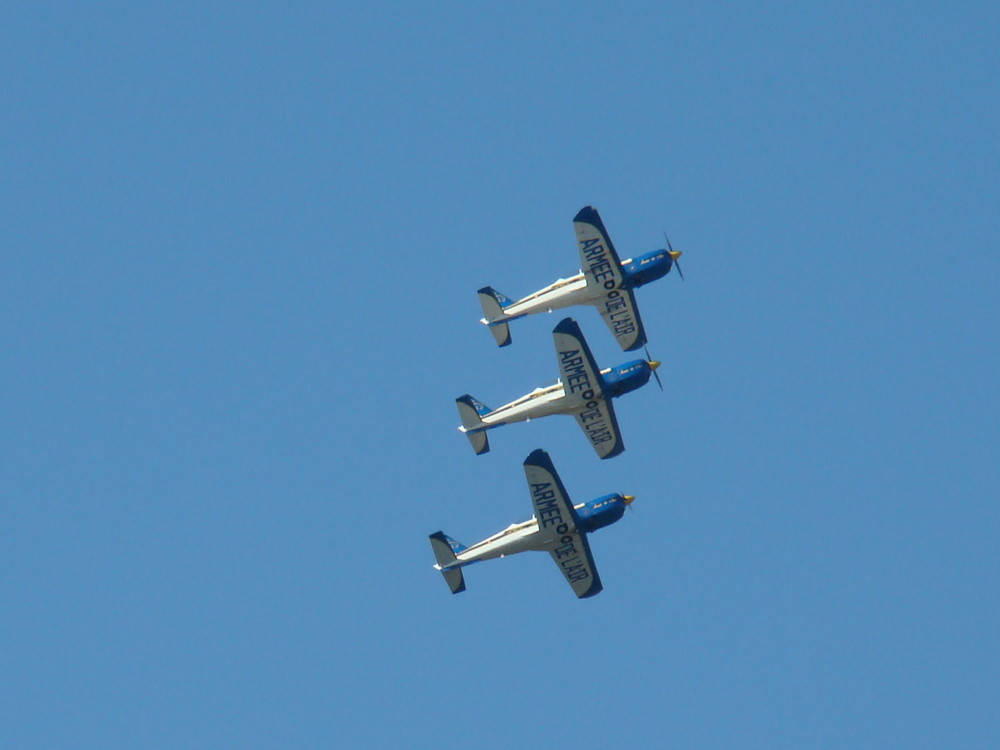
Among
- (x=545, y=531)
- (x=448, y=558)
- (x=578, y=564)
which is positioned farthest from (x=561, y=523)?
(x=448, y=558)

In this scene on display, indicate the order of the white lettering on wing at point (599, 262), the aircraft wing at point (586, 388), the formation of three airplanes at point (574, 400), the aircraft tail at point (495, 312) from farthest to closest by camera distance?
the aircraft tail at point (495, 312) → the white lettering on wing at point (599, 262) → the aircraft wing at point (586, 388) → the formation of three airplanes at point (574, 400)

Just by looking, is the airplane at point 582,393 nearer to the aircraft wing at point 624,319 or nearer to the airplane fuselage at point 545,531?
the aircraft wing at point 624,319

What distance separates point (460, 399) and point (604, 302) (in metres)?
8.22

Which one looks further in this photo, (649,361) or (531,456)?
(649,361)

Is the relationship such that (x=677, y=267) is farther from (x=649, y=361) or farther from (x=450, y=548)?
(x=450, y=548)

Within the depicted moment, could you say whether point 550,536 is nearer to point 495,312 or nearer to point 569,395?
point 569,395

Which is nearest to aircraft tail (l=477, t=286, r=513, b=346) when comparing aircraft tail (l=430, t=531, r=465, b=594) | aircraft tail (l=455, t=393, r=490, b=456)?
aircraft tail (l=455, t=393, r=490, b=456)

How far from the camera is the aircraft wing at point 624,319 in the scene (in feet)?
311

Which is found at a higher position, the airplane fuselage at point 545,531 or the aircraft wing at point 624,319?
the aircraft wing at point 624,319

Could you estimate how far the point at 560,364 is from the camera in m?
91.5

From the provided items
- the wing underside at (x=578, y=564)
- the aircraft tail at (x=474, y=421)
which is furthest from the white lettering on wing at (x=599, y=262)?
the wing underside at (x=578, y=564)

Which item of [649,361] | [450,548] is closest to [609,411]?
[649,361]

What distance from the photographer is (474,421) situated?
9625 cm

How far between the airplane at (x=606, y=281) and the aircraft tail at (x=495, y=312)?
6.18 ft
